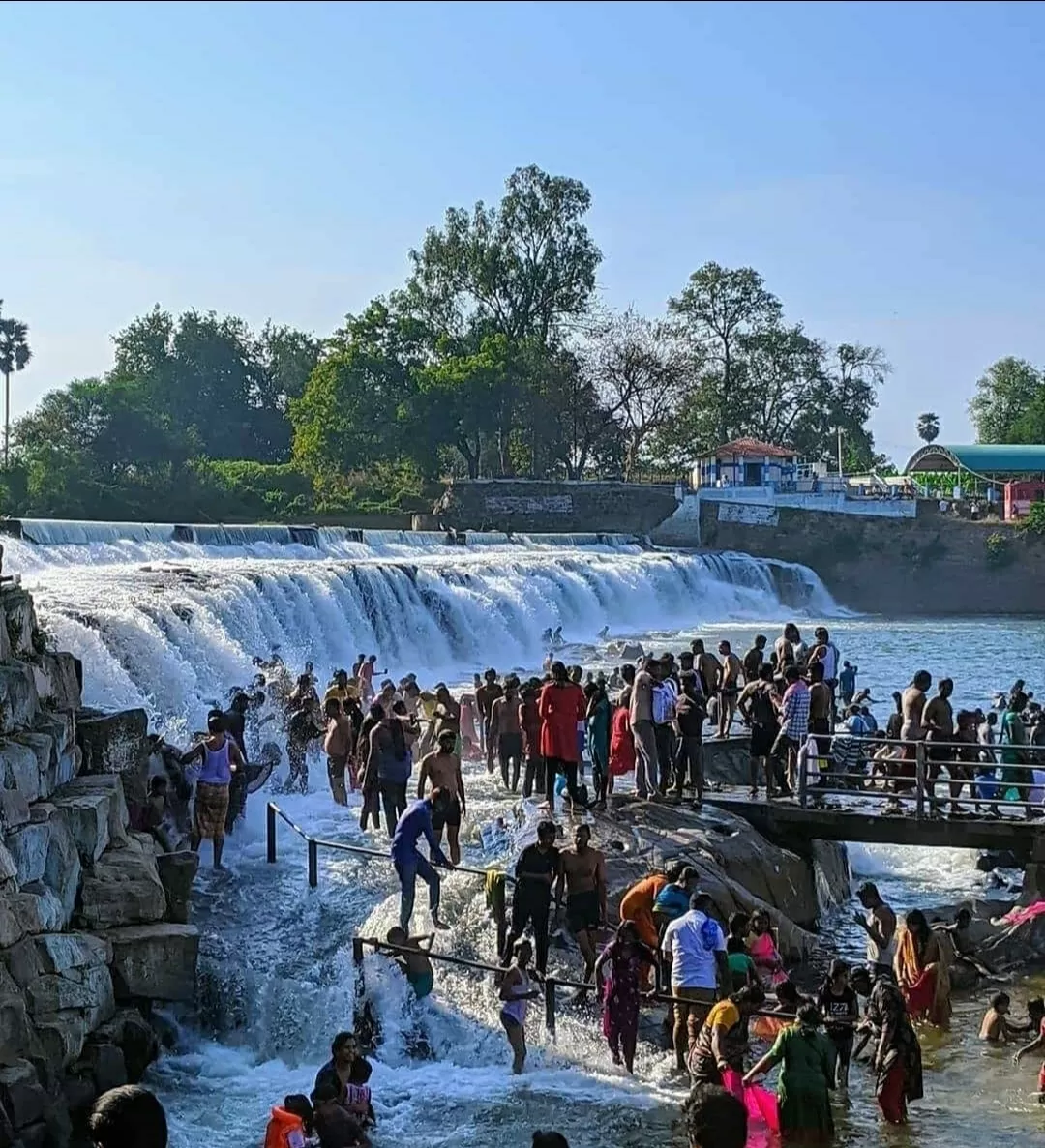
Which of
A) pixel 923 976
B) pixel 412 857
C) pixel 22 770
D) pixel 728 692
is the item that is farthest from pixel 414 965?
pixel 728 692

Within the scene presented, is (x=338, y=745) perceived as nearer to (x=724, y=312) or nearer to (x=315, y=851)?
(x=315, y=851)

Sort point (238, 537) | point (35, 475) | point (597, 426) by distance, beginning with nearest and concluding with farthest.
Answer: point (238, 537) → point (35, 475) → point (597, 426)

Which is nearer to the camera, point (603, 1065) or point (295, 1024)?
point (603, 1065)

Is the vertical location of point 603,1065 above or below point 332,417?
below

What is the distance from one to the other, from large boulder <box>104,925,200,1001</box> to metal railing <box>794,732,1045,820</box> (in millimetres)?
5719

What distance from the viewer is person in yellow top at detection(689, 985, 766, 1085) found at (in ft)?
28.0

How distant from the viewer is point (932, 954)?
36.8ft

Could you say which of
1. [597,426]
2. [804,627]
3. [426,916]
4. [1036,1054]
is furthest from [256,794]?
[597,426]

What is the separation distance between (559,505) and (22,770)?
146 feet

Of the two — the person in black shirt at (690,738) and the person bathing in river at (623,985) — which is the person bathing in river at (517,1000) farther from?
the person in black shirt at (690,738)

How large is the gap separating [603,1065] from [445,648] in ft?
68.4

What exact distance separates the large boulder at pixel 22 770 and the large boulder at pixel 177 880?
1077mm

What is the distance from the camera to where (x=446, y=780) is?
12.1 meters

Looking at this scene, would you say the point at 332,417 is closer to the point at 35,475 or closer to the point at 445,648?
the point at 35,475
